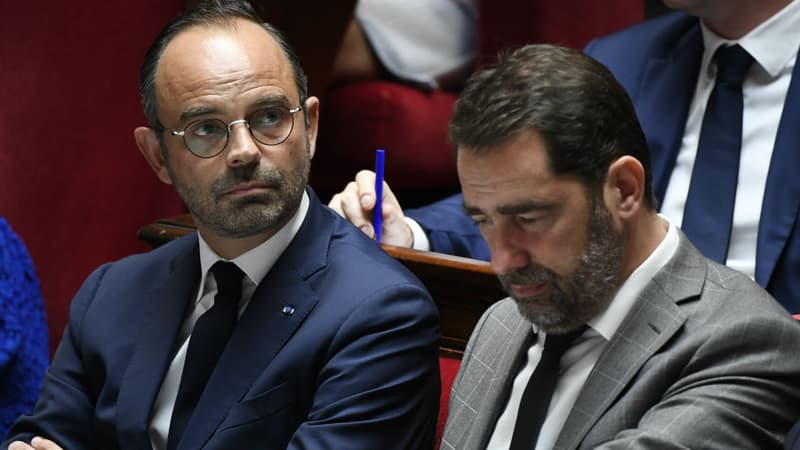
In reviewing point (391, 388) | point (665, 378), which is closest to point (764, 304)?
point (665, 378)

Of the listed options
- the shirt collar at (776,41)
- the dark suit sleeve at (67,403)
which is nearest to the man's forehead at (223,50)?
the dark suit sleeve at (67,403)

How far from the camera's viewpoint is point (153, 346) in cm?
144

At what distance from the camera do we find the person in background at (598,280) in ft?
3.44

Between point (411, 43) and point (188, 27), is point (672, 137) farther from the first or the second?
point (411, 43)

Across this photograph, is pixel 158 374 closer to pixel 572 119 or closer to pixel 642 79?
pixel 572 119

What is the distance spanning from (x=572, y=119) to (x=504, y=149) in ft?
0.22

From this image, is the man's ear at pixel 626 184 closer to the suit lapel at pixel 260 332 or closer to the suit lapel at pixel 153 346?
the suit lapel at pixel 260 332

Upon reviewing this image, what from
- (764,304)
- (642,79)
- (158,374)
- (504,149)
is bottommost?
(158,374)

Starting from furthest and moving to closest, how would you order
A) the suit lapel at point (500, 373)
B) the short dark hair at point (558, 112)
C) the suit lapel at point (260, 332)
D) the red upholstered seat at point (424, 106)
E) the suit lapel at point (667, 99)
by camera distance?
the red upholstered seat at point (424, 106) < the suit lapel at point (667, 99) < the suit lapel at point (260, 332) < the suit lapel at point (500, 373) < the short dark hair at point (558, 112)

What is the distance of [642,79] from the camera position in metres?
1.77

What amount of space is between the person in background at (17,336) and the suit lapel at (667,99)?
3.04ft

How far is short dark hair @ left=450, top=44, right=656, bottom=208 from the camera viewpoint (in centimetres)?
111

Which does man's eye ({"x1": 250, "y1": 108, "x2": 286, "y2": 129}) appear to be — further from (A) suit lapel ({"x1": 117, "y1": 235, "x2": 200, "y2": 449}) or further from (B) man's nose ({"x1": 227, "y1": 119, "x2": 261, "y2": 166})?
(A) suit lapel ({"x1": 117, "y1": 235, "x2": 200, "y2": 449})

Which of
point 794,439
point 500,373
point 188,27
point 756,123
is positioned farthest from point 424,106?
point 794,439
